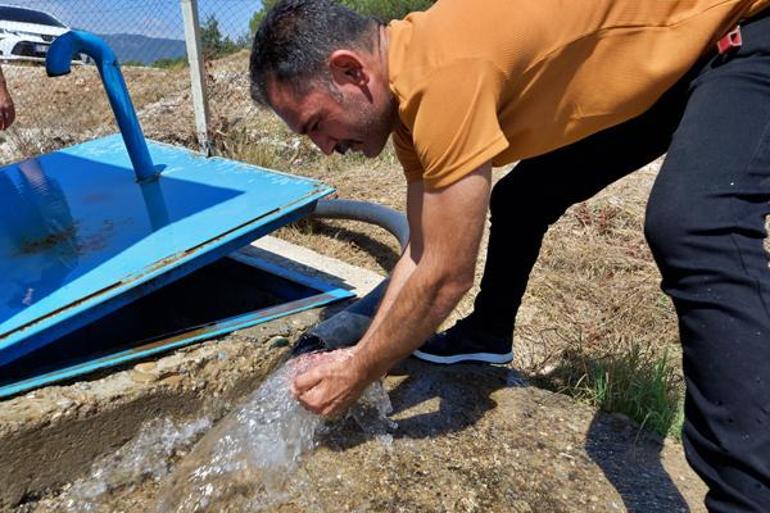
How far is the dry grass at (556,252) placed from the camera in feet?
9.09

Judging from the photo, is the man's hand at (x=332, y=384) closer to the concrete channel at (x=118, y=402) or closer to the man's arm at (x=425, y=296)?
the man's arm at (x=425, y=296)

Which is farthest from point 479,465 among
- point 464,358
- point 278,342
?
point 278,342

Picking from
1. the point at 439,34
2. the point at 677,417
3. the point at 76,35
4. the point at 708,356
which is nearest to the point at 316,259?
the point at 76,35

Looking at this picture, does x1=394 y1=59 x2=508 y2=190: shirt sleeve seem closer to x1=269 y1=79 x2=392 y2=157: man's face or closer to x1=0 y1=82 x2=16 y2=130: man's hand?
x1=269 y1=79 x2=392 y2=157: man's face

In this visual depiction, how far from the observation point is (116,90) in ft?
9.11

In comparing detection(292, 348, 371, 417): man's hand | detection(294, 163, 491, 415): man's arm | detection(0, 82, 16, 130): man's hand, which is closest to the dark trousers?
detection(294, 163, 491, 415): man's arm

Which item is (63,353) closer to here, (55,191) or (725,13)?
(55,191)

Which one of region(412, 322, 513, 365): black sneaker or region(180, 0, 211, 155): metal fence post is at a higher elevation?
region(180, 0, 211, 155): metal fence post

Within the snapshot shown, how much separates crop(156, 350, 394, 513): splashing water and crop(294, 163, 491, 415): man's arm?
0.31 ft

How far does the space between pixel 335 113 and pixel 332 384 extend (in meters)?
0.65

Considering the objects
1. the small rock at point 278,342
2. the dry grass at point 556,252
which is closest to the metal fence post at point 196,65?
the dry grass at point 556,252

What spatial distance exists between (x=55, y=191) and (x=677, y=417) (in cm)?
253

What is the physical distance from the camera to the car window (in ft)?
35.8

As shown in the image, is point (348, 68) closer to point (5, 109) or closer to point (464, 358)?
point (464, 358)
